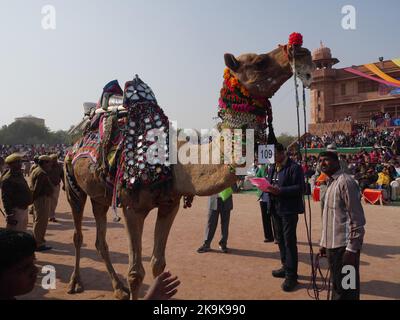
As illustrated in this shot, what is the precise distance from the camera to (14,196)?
18.0 ft

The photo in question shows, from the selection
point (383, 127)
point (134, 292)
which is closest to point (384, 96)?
point (383, 127)

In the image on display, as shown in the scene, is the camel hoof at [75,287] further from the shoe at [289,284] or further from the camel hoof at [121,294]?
the shoe at [289,284]

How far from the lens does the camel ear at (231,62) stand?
3.22 meters

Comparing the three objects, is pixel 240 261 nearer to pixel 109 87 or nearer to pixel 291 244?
pixel 291 244

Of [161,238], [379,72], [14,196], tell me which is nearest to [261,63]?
[161,238]

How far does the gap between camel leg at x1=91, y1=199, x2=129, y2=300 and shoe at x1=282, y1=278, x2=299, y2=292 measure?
2.24 m

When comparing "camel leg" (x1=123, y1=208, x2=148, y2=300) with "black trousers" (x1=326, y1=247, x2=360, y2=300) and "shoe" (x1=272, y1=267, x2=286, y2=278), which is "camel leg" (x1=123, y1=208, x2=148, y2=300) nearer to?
"black trousers" (x1=326, y1=247, x2=360, y2=300)

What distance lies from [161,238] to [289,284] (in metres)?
2.17

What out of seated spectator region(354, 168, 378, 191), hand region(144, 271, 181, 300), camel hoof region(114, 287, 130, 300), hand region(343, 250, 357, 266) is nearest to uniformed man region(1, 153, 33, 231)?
camel hoof region(114, 287, 130, 300)

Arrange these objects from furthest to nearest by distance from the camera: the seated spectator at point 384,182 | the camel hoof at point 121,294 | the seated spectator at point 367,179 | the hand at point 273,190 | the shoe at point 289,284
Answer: the seated spectator at point 367,179 → the seated spectator at point 384,182 → the shoe at point 289,284 → the hand at point 273,190 → the camel hoof at point 121,294

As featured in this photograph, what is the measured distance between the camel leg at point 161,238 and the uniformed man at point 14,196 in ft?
9.18

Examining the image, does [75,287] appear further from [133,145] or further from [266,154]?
[266,154]

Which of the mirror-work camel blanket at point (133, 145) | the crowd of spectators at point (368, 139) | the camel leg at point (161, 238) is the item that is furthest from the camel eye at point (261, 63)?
the crowd of spectators at point (368, 139)

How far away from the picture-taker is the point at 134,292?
3.79 m
